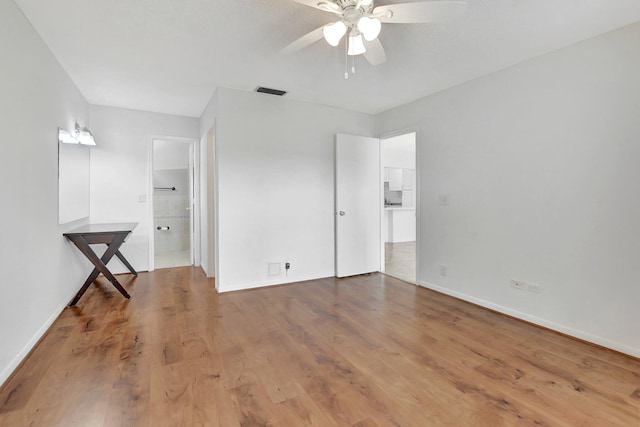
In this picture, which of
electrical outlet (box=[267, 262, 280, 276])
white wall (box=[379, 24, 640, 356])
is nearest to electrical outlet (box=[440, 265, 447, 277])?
white wall (box=[379, 24, 640, 356])

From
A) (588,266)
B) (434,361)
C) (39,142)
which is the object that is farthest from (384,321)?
(39,142)

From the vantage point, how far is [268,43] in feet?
8.22

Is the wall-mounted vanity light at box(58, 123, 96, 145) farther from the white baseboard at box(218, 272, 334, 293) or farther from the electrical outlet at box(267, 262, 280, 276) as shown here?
the electrical outlet at box(267, 262, 280, 276)

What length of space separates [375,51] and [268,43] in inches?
37.0

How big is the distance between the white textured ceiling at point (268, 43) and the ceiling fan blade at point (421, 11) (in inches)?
12.1

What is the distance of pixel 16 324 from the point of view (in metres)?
2.01

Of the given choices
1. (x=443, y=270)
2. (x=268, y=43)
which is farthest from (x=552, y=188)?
(x=268, y=43)

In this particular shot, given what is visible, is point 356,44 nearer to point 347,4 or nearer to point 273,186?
point 347,4

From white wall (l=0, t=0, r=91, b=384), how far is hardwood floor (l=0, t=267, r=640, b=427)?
0.28m

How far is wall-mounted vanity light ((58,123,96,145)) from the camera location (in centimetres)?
290

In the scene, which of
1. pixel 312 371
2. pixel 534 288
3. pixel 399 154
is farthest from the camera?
pixel 399 154

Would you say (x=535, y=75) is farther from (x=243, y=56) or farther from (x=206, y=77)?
(x=206, y=77)

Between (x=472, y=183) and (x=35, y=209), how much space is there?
3.89 m

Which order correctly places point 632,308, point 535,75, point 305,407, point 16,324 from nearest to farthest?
point 305,407 → point 16,324 → point 632,308 → point 535,75
